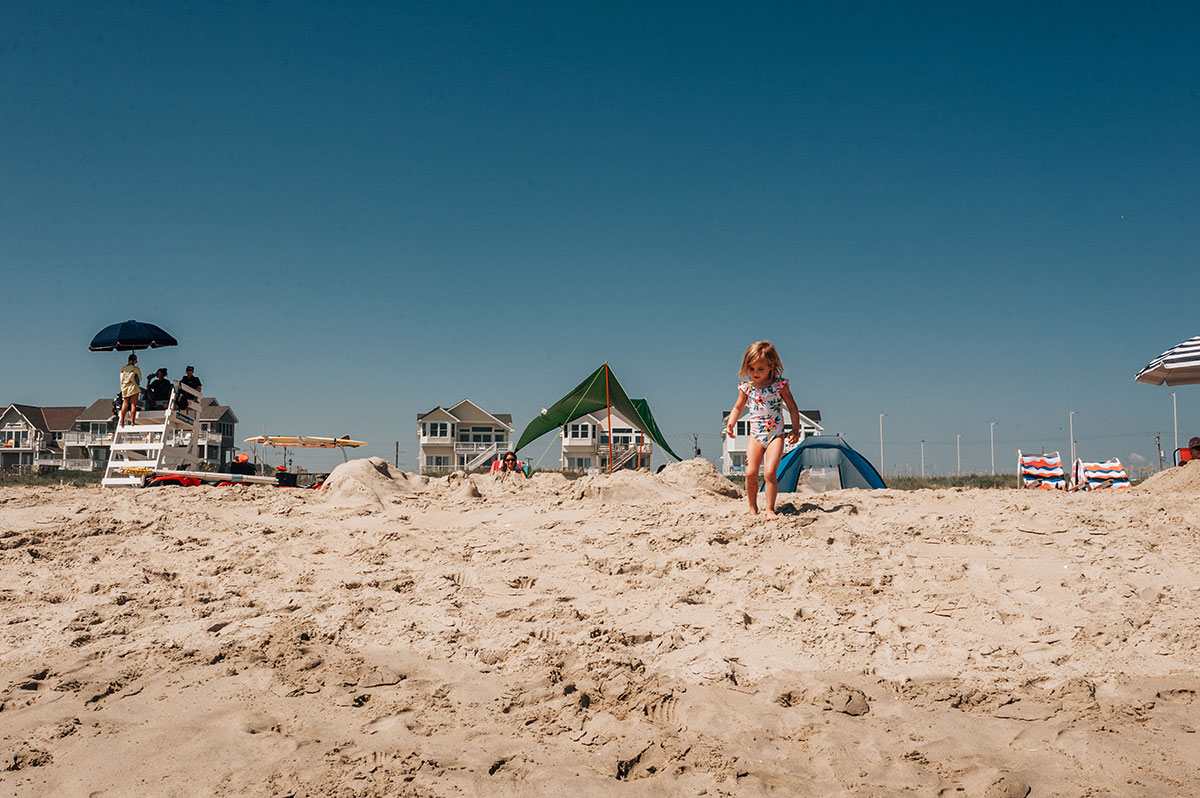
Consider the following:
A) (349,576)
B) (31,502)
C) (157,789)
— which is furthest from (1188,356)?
(31,502)

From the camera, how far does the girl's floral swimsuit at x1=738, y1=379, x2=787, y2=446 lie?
16.3ft

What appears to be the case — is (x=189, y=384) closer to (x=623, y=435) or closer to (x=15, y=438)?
(x=623, y=435)

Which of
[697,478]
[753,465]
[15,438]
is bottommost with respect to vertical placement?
[697,478]

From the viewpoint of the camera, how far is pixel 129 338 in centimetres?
1064

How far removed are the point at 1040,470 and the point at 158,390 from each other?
14057mm

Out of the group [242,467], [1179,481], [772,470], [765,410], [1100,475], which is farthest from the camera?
[1100,475]

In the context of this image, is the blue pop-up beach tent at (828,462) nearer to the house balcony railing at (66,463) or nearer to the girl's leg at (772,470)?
the girl's leg at (772,470)

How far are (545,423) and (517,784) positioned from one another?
47.0 ft

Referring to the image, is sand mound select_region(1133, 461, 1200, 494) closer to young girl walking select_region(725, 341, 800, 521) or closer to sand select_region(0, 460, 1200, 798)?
sand select_region(0, 460, 1200, 798)

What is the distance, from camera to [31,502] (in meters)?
6.94

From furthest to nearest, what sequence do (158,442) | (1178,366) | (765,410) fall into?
1. (158,442)
2. (1178,366)
3. (765,410)

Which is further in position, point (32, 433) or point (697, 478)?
point (32, 433)

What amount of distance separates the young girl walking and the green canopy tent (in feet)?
31.0

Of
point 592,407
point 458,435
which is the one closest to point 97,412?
point 458,435
